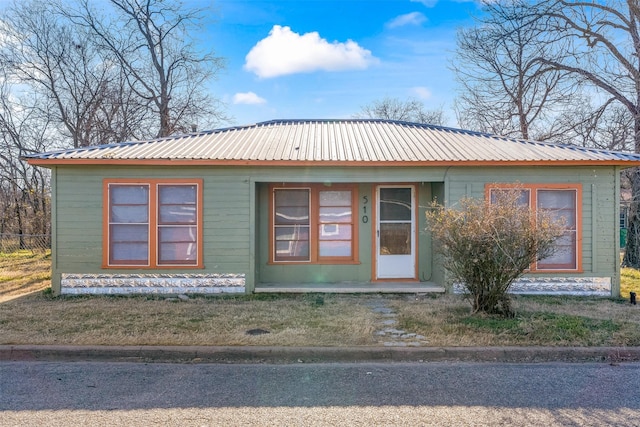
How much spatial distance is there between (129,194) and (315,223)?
12.4 feet

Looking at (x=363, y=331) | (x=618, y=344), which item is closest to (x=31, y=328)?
(x=363, y=331)

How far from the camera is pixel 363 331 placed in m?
6.18

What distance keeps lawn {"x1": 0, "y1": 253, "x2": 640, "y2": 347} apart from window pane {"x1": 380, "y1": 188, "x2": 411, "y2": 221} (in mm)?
1900

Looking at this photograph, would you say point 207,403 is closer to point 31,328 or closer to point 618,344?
point 31,328

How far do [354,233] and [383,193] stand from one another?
3.51 ft

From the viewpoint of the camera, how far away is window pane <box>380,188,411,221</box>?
995cm

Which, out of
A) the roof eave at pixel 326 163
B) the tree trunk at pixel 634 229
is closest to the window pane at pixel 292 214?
the roof eave at pixel 326 163

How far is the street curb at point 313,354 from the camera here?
5340 mm

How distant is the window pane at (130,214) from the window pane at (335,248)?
3.62 m

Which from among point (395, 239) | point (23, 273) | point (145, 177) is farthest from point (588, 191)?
point (23, 273)

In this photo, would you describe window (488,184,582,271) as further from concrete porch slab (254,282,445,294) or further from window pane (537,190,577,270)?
concrete porch slab (254,282,445,294)

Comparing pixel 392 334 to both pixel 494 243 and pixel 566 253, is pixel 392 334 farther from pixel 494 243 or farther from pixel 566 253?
pixel 566 253

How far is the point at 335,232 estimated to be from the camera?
9906mm

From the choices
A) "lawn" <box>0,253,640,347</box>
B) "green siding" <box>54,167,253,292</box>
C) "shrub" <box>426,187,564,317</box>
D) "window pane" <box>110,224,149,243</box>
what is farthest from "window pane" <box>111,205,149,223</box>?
"shrub" <box>426,187,564,317</box>
